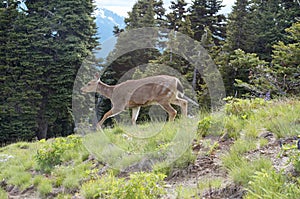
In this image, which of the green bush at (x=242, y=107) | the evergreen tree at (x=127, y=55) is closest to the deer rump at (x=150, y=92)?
the green bush at (x=242, y=107)

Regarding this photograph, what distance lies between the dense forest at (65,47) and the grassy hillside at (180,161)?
40.9ft

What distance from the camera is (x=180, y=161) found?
16.0 ft

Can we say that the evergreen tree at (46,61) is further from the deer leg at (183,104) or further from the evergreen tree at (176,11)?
the deer leg at (183,104)

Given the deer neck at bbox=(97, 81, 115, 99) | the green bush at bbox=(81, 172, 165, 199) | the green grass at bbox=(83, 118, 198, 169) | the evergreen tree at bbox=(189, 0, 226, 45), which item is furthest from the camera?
the evergreen tree at bbox=(189, 0, 226, 45)

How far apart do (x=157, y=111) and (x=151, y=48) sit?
36.6 feet

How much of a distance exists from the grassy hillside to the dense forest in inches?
491

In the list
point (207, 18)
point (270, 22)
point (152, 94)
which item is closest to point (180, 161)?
point (152, 94)

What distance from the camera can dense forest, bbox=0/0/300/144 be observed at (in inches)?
807

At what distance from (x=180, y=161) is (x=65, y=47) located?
67.9ft

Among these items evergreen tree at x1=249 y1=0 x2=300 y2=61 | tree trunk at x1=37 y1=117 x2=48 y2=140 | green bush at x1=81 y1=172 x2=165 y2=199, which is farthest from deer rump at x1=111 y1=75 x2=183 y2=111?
tree trunk at x1=37 y1=117 x2=48 y2=140

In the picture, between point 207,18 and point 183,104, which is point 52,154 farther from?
point 207,18

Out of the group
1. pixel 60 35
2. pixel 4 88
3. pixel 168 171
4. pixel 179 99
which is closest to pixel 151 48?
pixel 60 35

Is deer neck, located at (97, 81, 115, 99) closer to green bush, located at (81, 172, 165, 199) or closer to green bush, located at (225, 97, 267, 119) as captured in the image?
green bush, located at (225, 97, 267, 119)

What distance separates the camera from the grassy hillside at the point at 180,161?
3719 mm
